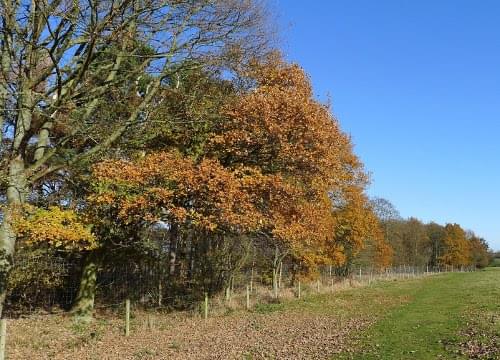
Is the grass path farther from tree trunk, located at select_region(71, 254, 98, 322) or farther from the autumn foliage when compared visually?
tree trunk, located at select_region(71, 254, 98, 322)

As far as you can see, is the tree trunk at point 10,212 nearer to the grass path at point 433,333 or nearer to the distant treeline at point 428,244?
the grass path at point 433,333

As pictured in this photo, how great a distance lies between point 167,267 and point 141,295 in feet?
11.3

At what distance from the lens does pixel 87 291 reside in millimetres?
21000

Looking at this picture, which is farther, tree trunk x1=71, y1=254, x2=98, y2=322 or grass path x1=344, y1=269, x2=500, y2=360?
tree trunk x1=71, y1=254, x2=98, y2=322

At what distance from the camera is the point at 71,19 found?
40.1ft

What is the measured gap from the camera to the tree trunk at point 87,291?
67.7ft

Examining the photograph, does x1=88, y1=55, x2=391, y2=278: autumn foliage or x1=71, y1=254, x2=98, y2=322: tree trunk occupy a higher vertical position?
x1=88, y1=55, x2=391, y2=278: autumn foliage

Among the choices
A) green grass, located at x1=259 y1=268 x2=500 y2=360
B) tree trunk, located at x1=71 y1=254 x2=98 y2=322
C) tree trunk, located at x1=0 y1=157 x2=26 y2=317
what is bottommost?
green grass, located at x1=259 y1=268 x2=500 y2=360

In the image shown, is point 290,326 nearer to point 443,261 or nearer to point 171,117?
point 171,117

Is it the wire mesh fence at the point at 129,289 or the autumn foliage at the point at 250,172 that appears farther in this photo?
the wire mesh fence at the point at 129,289

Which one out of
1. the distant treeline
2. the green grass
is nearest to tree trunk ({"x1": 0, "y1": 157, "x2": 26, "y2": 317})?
the green grass

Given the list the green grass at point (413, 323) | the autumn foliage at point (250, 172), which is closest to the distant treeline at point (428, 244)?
the green grass at point (413, 323)

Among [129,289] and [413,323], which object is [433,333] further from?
[129,289]

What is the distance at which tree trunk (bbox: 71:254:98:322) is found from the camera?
20625 millimetres
